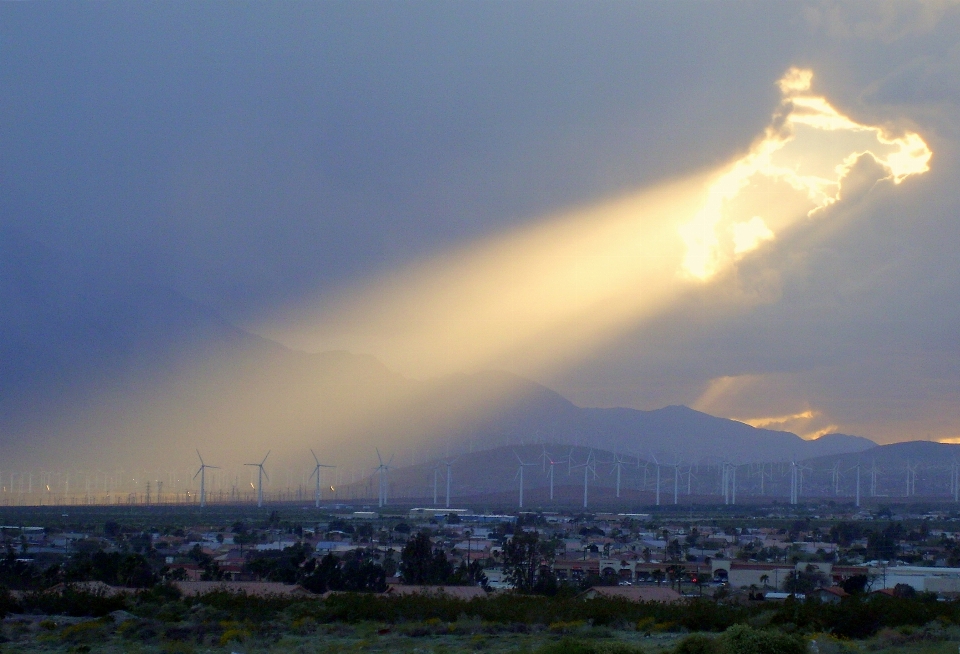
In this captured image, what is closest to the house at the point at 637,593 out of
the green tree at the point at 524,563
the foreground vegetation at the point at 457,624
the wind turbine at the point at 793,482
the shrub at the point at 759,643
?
the green tree at the point at 524,563

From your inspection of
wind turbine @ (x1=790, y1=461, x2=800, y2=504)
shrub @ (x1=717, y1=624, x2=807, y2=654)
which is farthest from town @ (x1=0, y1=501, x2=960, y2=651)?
wind turbine @ (x1=790, y1=461, x2=800, y2=504)

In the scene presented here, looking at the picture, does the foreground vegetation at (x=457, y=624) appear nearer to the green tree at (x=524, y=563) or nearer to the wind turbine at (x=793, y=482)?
the green tree at (x=524, y=563)

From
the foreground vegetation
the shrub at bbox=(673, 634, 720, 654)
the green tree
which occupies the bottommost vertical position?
the green tree

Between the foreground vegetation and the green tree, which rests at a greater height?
the foreground vegetation

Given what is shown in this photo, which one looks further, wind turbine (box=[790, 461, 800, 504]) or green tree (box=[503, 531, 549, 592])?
wind turbine (box=[790, 461, 800, 504])

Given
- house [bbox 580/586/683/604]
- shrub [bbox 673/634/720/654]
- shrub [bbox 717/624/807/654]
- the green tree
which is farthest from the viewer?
the green tree

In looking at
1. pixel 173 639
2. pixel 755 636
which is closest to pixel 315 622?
pixel 173 639

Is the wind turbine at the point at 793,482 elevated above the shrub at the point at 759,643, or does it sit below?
below

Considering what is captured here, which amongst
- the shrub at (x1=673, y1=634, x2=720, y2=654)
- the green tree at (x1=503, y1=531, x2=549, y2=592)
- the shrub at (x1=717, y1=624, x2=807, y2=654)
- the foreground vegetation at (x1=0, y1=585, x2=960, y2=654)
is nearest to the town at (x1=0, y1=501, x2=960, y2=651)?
the green tree at (x1=503, y1=531, x2=549, y2=592)

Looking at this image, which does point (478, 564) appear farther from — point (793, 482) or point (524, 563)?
point (793, 482)

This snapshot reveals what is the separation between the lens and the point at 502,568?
5066 centimetres

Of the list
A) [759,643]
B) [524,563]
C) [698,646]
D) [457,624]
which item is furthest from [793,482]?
[759,643]

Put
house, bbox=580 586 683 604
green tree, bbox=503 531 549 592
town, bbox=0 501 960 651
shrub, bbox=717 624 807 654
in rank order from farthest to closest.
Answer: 1. green tree, bbox=503 531 549 592
2. house, bbox=580 586 683 604
3. town, bbox=0 501 960 651
4. shrub, bbox=717 624 807 654

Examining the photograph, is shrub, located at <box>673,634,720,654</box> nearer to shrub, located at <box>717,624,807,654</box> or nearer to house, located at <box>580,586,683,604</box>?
shrub, located at <box>717,624,807,654</box>
